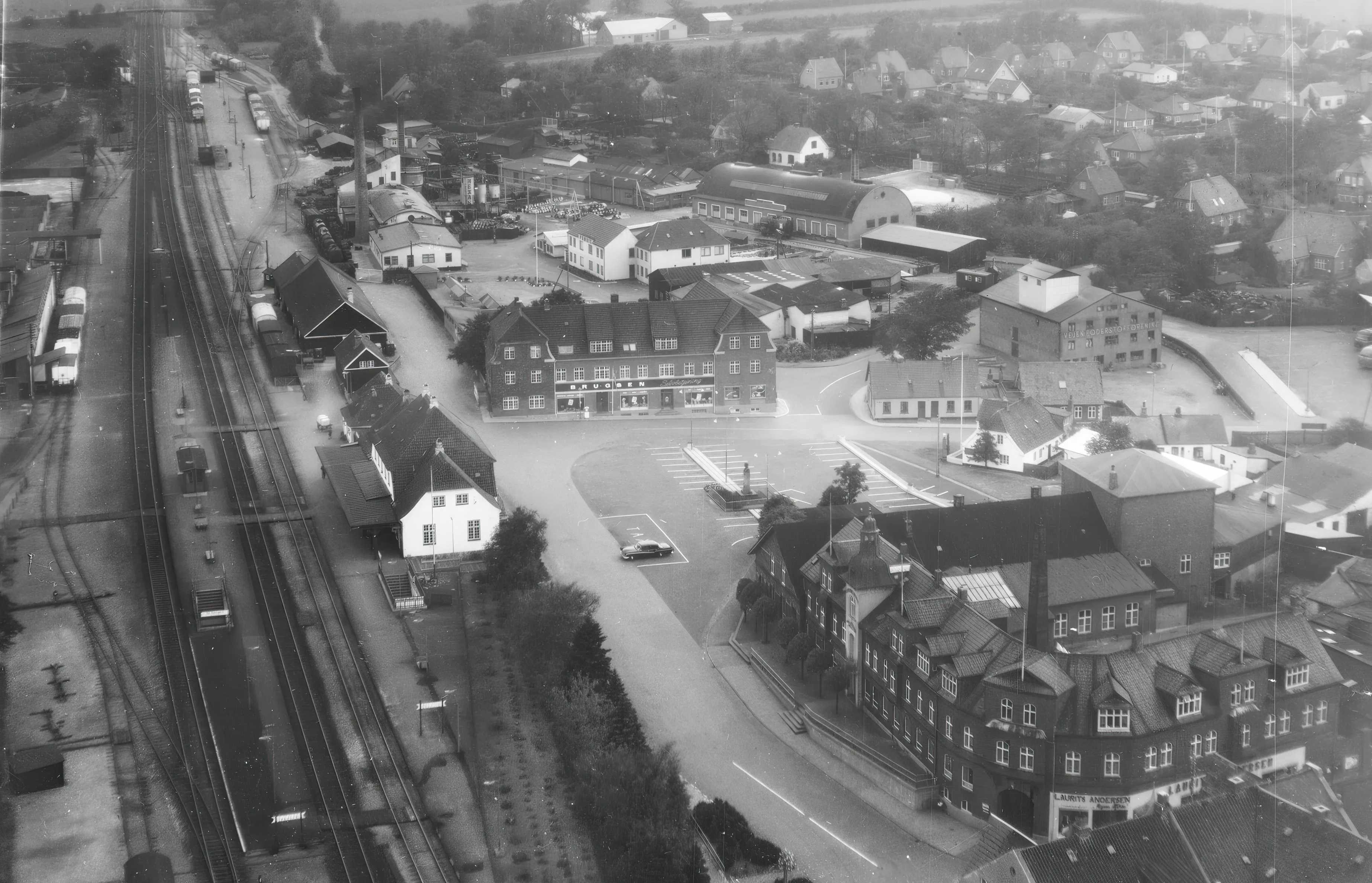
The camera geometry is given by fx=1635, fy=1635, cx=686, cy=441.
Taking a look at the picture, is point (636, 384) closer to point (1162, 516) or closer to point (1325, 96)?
point (1162, 516)

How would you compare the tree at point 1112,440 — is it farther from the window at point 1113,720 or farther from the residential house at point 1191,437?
the window at point 1113,720

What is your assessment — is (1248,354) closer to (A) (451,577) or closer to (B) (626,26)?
(A) (451,577)

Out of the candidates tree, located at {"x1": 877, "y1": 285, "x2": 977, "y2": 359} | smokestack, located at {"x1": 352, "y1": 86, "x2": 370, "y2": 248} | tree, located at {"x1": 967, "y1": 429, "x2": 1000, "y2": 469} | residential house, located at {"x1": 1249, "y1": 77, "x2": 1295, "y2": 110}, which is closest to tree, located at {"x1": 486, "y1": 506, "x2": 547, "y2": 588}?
tree, located at {"x1": 967, "y1": 429, "x2": 1000, "y2": 469}

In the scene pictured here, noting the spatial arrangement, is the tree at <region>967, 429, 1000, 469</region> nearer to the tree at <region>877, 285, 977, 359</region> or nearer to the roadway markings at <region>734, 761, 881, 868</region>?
the tree at <region>877, 285, 977, 359</region>

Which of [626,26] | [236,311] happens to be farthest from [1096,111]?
[236,311]

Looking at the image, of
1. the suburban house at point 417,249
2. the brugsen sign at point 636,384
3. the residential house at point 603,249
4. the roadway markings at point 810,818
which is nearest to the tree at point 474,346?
the brugsen sign at point 636,384

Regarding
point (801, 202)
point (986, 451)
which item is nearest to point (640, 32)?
point (801, 202)
